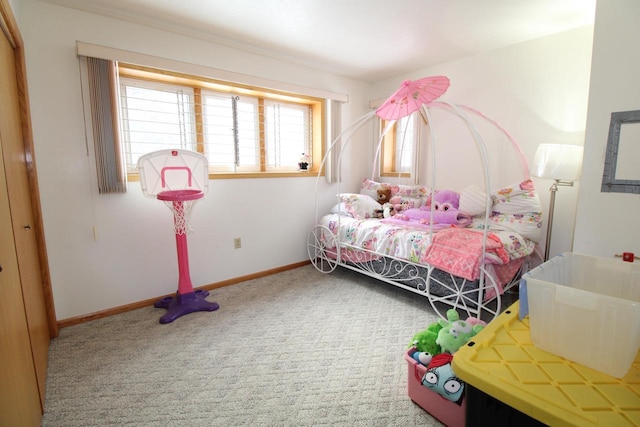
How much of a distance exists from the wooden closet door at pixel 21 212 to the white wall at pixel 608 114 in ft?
9.86

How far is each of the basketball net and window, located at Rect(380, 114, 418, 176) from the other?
2.52 meters

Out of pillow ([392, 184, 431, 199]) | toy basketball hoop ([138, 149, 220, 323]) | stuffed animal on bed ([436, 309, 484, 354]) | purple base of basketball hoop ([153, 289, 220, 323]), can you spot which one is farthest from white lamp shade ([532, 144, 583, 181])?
purple base of basketball hoop ([153, 289, 220, 323])

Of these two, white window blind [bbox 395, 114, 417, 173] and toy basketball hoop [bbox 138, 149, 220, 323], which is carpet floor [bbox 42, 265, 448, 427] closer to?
toy basketball hoop [bbox 138, 149, 220, 323]

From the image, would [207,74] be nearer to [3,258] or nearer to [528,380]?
[3,258]

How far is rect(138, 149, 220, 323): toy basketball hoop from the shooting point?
243cm

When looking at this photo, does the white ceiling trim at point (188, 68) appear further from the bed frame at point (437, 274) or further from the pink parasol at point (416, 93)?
the pink parasol at point (416, 93)

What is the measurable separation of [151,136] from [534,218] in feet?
10.9

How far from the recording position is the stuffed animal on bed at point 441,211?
2828mm

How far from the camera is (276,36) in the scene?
2814 mm

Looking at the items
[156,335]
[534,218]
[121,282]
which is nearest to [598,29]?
[534,218]

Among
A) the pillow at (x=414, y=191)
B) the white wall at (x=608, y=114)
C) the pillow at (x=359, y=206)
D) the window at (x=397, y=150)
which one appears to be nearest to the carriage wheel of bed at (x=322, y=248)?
the pillow at (x=359, y=206)

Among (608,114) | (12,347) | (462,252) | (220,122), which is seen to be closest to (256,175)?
(220,122)

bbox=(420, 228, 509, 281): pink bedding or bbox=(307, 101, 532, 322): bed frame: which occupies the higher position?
bbox=(420, 228, 509, 281): pink bedding

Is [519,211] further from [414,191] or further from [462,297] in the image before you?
[414,191]
